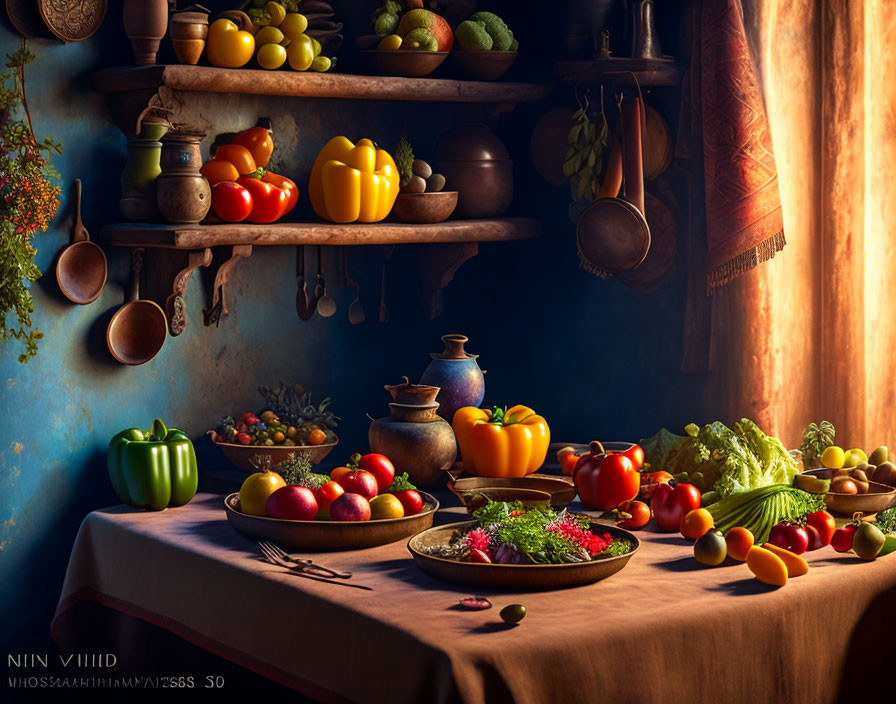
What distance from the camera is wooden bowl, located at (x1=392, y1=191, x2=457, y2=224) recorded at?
12.9 ft

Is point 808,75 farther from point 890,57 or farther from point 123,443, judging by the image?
point 123,443

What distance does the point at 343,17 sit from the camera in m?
4.09

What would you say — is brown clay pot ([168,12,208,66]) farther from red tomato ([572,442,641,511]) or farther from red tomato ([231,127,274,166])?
red tomato ([572,442,641,511])

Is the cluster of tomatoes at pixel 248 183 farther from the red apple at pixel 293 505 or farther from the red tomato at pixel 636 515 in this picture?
the red tomato at pixel 636 515

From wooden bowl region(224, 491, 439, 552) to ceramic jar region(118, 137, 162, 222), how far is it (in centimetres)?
98

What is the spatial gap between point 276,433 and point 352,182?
843 millimetres

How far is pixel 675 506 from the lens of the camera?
329 cm

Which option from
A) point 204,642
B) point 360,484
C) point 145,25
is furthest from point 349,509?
point 145,25

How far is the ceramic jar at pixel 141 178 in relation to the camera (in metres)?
3.52

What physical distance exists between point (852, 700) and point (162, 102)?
8.43 ft

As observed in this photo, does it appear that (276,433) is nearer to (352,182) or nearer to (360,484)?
(360,484)

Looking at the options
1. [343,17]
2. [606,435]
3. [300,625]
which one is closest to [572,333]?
[606,435]

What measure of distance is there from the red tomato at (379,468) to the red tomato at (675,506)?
2.52 feet

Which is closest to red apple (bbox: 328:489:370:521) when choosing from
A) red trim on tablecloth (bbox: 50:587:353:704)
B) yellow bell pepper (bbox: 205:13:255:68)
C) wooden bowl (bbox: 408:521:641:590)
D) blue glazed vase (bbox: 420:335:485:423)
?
wooden bowl (bbox: 408:521:641:590)
